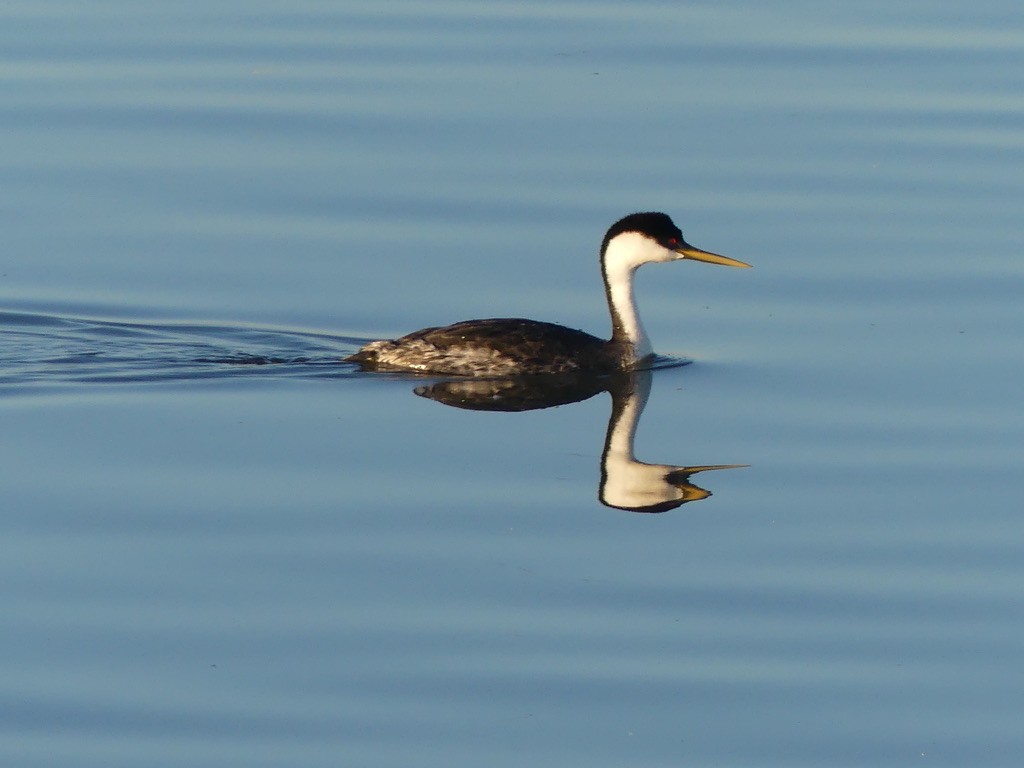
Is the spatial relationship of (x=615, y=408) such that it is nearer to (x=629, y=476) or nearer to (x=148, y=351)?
(x=629, y=476)

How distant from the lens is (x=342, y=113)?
1667 centimetres

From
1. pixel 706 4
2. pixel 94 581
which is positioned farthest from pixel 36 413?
pixel 706 4

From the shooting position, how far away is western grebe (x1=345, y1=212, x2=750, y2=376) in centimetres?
1205

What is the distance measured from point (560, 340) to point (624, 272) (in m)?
0.93

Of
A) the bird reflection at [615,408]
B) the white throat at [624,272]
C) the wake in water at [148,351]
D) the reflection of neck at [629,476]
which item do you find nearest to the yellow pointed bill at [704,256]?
the white throat at [624,272]

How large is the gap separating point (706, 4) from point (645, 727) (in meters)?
14.1

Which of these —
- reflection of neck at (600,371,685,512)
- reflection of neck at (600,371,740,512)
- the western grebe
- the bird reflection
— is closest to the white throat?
the western grebe

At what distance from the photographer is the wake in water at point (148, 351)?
39.2 feet

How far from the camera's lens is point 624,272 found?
12992mm

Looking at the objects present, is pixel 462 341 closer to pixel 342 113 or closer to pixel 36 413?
pixel 36 413

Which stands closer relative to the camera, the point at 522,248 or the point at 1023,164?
the point at 522,248

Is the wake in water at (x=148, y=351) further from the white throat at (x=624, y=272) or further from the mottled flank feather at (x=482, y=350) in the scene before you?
the white throat at (x=624, y=272)

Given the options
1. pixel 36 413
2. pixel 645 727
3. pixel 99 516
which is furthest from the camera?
pixel 36 413

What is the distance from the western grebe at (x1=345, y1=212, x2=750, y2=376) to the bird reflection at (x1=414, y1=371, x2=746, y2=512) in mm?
101
